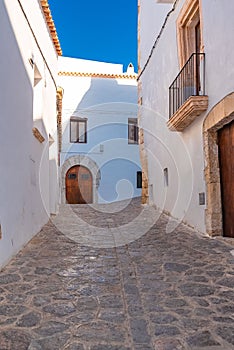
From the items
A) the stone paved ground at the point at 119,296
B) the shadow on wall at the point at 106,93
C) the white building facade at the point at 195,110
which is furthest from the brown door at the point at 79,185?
the stone paved ground at the point at 119,296

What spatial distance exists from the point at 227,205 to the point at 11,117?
3591mm

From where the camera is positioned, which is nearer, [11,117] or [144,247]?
[11,117]

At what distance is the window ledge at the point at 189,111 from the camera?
5.25 metres

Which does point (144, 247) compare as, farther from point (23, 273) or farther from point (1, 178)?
point (1, 178)

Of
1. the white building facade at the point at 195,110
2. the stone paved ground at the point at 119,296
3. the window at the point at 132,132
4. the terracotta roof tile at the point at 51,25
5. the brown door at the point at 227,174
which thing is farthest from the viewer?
the window at the point at 132,132

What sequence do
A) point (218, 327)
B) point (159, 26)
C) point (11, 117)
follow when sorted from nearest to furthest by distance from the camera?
point (218, 327)
point (11, 117)
point (159, 26)

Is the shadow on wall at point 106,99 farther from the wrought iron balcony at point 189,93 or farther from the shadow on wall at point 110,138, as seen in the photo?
the wrought iron balcony at point 189,93

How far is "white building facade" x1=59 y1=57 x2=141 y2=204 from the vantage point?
14.2 meters

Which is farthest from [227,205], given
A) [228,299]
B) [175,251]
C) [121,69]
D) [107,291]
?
[121,69]

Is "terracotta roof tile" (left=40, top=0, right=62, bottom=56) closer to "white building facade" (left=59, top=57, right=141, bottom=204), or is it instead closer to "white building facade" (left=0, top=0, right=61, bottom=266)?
"white building facade" (left=0, top=0, right=61, bottom=266)

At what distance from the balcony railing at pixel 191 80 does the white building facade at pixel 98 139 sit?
7.99 metres

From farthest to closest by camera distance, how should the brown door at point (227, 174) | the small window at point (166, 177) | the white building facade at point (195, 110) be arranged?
the small window at point (166, 177) < the brown door at point (227, 174) < the white building facade at point (195, 110)

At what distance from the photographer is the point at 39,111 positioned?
6473mm

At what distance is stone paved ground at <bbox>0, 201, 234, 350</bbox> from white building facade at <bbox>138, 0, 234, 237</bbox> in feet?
2.96
